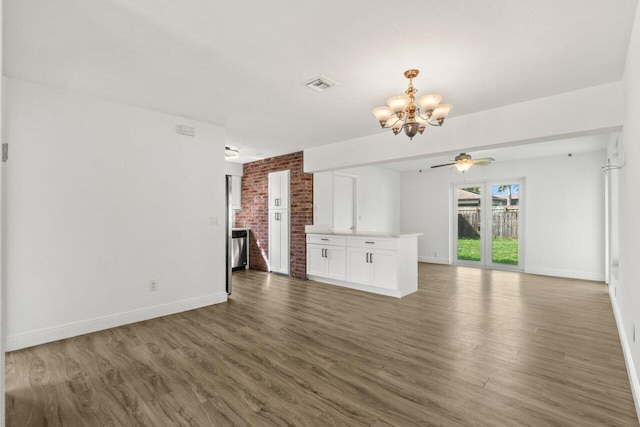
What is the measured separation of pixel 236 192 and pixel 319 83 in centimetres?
485

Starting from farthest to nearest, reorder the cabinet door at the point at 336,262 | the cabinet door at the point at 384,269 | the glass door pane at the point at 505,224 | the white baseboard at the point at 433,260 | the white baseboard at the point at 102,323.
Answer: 1. the white baseboard at the point at 433,260
2. the glass door pane at the point at 505,224
3. the cabinet door at the point at 336,262
4. the cabinet door at the point at 384,269
5. the white baseboard at the point at 102,323

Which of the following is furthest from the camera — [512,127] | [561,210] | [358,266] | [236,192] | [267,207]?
[236,192]

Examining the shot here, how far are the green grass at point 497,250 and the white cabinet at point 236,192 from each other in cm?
547

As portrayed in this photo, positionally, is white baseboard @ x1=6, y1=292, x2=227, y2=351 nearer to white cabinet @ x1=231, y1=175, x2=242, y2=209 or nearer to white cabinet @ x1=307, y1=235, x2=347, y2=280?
white cabinet @ x1=307, y1=235, x2=347, y2=280

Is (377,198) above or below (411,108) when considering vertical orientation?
below

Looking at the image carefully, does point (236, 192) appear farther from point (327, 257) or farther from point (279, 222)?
point (327, 257)

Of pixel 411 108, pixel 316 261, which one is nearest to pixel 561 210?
pixel 316 261

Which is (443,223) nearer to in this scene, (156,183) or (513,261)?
(513,261)

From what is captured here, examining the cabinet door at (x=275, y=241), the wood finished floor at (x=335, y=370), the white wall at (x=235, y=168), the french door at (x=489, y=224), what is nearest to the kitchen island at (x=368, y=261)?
the wood finished floor at (x=335, y=370)

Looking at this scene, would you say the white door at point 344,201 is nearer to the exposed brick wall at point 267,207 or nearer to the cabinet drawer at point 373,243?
the exposed brick wall at point 267,207

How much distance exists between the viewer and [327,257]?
18.6 feet

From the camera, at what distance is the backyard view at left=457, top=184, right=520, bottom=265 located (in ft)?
23.3

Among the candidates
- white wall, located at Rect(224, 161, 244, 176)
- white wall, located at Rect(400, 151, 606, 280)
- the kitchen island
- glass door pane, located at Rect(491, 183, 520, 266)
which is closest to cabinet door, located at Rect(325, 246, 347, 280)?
the kitchen island

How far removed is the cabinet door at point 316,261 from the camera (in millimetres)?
5759
